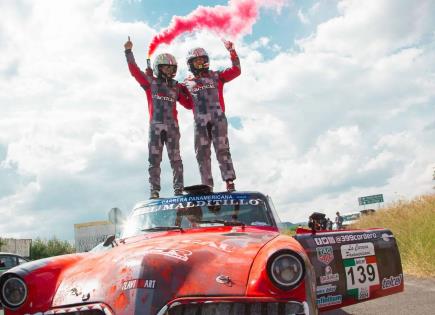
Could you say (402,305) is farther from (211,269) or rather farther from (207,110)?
(207,110)

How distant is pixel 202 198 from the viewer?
5133mm

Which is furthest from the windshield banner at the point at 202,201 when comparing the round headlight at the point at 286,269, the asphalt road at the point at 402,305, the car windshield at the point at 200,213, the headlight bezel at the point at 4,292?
the asphalt road at the point at 402,305

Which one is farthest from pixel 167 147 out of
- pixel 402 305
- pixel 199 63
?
pixel 402 305

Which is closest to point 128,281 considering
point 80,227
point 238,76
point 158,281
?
point 158,281

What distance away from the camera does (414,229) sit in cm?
1176

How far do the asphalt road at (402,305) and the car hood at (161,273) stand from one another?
2807 millimetres

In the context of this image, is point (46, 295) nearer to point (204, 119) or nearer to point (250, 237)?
point (250, 237)

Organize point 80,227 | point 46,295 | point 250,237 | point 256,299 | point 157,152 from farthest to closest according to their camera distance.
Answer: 1. point 80,227
2. point 157,152
3. point 250,237
4. point 46,295
5. point 256,299

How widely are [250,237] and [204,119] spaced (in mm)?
4546

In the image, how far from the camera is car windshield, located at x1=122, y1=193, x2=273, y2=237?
481cm

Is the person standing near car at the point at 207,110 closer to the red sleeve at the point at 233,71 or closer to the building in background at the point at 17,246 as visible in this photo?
the red sleeve at the point at 233,71

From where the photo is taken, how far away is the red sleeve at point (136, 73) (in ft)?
26.9

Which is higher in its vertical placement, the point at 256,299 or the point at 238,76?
the point at 238,76

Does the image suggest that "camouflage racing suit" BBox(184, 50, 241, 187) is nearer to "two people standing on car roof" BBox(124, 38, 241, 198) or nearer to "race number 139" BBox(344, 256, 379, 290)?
"two people standing on car roof" BBox(124, 38, 241, 198)
